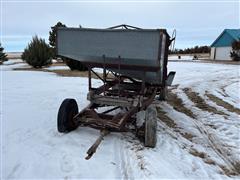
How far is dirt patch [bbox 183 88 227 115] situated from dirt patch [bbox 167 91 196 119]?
0.42 m

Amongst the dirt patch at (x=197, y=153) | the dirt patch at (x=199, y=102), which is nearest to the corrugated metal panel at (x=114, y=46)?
the dirt patch at (x=197, y=153)

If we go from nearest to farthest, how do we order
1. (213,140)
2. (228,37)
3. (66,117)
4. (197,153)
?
(197,153) → (66,117) → (213,140) → (228,37)

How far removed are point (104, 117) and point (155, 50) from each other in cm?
165

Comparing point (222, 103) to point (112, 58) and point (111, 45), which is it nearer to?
point (112, 58)

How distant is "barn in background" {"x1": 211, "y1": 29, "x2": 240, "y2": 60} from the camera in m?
28.1

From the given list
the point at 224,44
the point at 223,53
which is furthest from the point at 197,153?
the point at 223,53

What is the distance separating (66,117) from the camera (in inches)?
165

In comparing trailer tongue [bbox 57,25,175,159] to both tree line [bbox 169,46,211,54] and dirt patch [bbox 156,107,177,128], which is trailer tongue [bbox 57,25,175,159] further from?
tree line [bbox 169,46,211,54]

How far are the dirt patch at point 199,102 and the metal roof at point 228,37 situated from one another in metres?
22.5

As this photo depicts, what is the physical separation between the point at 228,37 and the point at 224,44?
0.94 m

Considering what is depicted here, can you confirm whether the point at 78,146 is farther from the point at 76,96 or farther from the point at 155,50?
the point at 76,96

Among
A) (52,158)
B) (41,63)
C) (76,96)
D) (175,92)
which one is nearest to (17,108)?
(76,96)

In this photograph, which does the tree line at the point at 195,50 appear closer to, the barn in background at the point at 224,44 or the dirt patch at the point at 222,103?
the barn in background at the point at 224,44

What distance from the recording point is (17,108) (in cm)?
571
